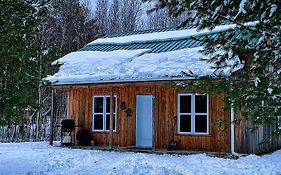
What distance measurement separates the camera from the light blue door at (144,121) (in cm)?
1777

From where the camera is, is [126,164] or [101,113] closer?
[126,164]

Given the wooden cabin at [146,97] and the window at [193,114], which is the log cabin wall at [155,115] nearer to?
the wooden cabin at [146,97]

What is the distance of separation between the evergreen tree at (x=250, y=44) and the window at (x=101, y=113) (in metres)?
12.4

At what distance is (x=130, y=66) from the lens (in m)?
17.0

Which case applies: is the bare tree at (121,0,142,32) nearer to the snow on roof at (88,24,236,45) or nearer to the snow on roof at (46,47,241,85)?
the snow on roof at (88,24,236,45)

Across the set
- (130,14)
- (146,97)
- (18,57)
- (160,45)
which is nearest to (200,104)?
(146,97)

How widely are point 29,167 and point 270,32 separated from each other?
8850 mm

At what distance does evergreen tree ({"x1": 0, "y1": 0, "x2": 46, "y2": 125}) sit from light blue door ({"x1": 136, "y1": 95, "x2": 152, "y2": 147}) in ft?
27.0

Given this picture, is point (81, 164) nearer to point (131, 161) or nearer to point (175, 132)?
point (131, 161)

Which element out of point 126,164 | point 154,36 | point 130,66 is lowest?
point 126,164

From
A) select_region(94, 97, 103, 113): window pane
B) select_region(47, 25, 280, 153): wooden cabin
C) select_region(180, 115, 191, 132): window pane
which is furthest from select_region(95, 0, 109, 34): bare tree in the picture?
select_region(180, 115, 191, 132): window pane

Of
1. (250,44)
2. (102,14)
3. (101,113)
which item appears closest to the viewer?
(250,44)

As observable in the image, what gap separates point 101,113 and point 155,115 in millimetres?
3036

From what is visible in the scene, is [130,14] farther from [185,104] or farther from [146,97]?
[185,104]
